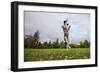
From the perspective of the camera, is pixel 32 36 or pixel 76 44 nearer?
pixel 32 36

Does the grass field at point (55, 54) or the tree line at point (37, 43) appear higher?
the tree line at point (37, 43)

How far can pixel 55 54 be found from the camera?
146 centimetres

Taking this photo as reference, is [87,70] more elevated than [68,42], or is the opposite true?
[68,42]

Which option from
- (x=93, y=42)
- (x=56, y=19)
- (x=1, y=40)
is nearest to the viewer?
(x=1, y=40)

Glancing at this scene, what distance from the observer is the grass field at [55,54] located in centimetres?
140

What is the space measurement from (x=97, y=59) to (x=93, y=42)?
112 millimetres

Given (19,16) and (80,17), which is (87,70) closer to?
(80,17)

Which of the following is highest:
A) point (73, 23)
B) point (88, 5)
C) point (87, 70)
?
point (88, 5)

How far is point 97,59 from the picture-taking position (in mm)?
1585

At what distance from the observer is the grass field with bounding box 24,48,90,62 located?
1403mm

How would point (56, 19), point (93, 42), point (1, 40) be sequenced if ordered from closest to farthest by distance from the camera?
point (1, 40) → point (56, 19) → point (93, 42)

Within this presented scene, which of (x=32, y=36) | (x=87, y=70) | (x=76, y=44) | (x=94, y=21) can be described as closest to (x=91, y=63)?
(x=87, y=70)

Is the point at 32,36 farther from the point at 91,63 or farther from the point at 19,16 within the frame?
the point at 91,63

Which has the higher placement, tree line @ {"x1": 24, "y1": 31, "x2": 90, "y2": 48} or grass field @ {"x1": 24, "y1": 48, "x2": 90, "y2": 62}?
tree line @ {"x1": 24, "y1": 31, "x2": 90, "y2": 48}
